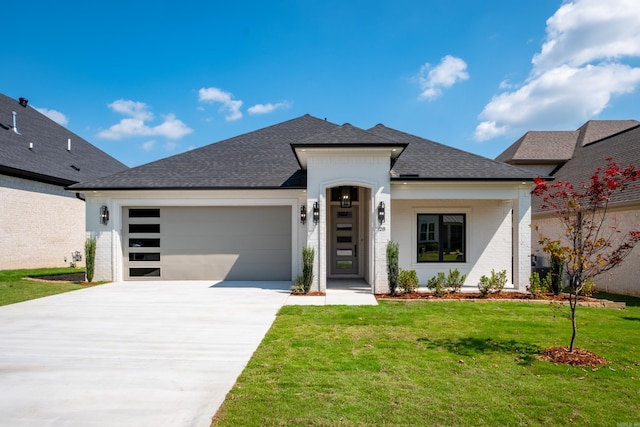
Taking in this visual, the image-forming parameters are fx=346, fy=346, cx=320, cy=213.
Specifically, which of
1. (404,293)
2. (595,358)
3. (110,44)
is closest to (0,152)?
(110,44)

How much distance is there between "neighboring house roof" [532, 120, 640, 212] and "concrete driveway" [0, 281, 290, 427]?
1203cm

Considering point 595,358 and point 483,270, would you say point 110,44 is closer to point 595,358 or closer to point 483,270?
point 483,270

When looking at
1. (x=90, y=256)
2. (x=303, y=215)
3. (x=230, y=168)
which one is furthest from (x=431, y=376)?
(x=90, y=256)

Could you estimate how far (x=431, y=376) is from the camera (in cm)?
415

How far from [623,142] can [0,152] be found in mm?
27206

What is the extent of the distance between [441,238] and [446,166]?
2431 millimetres

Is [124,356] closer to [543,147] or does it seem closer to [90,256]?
[90,256]

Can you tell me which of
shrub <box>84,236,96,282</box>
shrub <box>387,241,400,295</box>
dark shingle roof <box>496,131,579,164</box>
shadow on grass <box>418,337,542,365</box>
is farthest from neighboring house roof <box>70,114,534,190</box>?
dark shingle roof <box>496,131,579,164</box>

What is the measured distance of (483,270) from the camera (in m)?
11.7

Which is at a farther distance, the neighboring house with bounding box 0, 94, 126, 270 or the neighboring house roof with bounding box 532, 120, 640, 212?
the neighboring house with bounding box 0, 94, 126, 270

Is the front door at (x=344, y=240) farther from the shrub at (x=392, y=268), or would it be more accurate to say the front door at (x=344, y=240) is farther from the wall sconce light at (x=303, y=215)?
the shrub at (x=392, y=268)

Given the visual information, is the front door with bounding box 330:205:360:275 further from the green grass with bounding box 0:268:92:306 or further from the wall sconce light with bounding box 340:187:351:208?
the green grass with bounding box 0:268:92:306

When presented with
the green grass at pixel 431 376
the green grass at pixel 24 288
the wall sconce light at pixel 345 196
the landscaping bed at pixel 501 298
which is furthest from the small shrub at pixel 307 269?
the green grass at pixel 24 288

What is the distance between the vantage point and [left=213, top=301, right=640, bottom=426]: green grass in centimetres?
327
